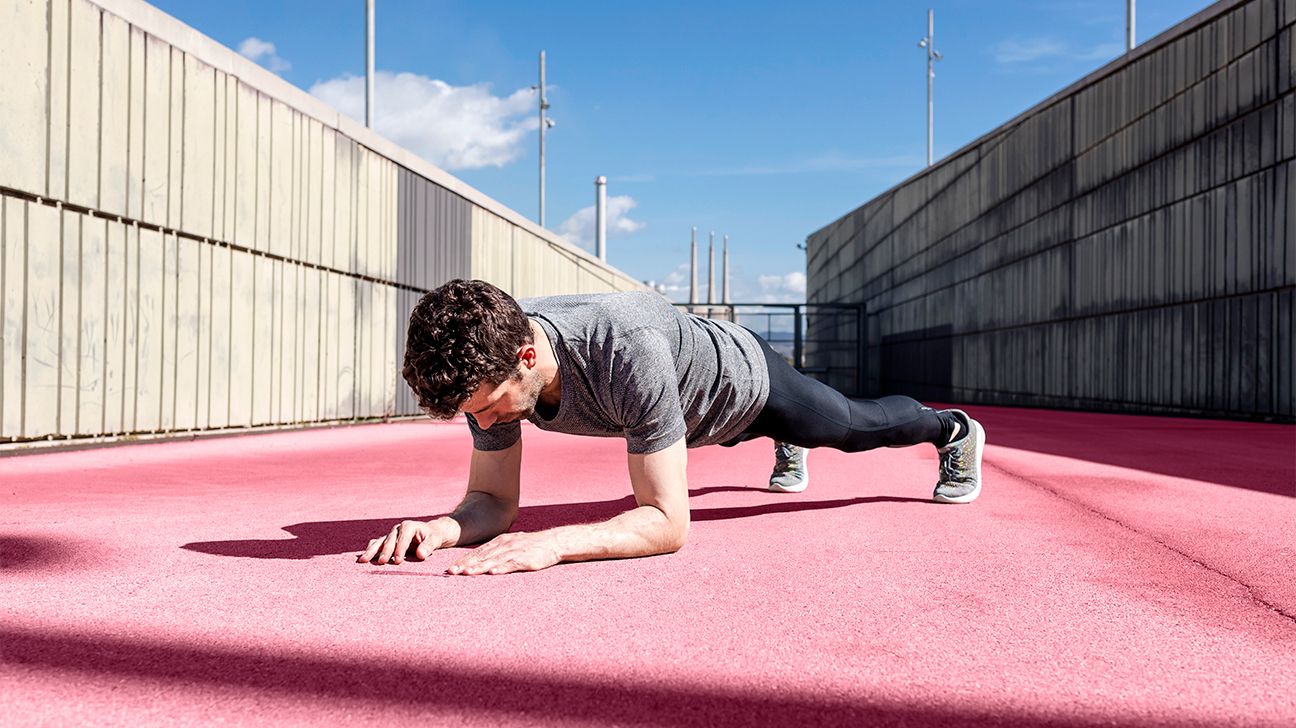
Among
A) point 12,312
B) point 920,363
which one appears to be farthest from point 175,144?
point 920,363

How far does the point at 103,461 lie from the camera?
21.5ft

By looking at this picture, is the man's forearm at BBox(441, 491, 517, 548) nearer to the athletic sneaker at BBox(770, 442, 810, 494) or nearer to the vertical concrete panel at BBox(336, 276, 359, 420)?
the athletic sneaker at BBox(770, 442, 810, 494)

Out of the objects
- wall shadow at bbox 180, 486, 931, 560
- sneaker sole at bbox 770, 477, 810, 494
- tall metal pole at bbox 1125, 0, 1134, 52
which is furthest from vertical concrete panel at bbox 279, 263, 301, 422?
tall metal pole at bbox 1125, 0, 1134, 52

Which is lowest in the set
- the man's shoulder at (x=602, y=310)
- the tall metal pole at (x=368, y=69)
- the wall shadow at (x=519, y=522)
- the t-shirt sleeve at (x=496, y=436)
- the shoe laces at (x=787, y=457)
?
the wall shadow at (x=519, y=522)

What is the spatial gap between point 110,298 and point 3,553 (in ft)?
18.7

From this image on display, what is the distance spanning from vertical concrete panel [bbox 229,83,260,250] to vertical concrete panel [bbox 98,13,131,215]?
1.57 metres

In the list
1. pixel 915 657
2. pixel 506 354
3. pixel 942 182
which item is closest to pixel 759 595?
pixel 915 657

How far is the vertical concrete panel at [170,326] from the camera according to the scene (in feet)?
27.7

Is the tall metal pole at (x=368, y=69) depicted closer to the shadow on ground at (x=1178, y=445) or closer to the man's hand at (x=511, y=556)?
the shadow on ground at (x=1178, y=445)

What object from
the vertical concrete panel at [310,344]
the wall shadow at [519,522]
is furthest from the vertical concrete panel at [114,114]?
the wall shadow at [519,522]

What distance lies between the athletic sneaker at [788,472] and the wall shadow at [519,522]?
7 centimetres

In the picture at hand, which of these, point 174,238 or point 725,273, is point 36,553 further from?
point 725,273

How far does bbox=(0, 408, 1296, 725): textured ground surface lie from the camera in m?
1.60

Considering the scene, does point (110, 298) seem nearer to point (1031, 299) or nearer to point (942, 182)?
point (1031, 299)
